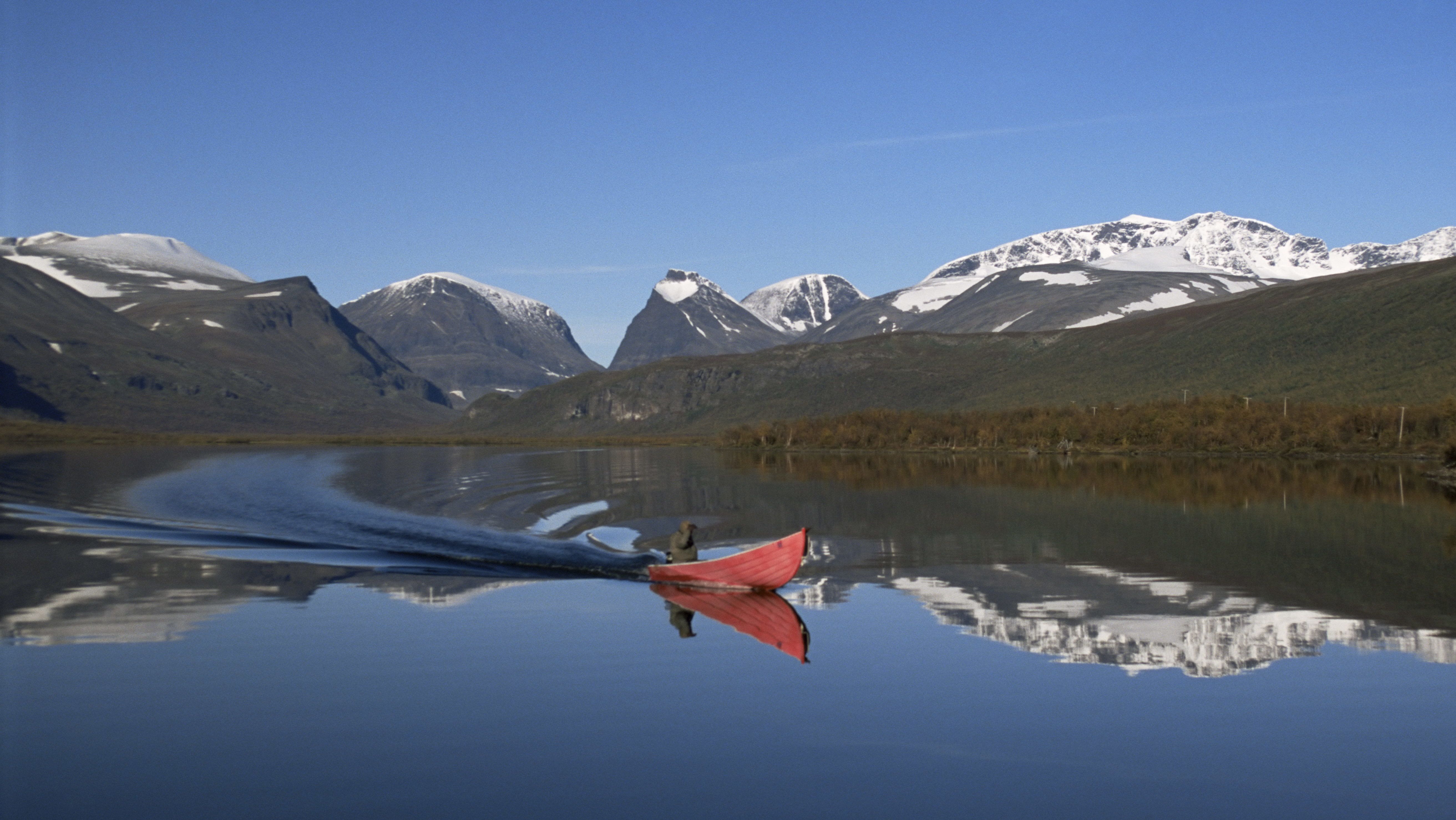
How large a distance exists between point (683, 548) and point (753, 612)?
19.2 ft

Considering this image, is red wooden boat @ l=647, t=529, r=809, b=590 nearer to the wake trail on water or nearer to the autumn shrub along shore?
the wake trail on water

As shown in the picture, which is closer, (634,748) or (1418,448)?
(634,748)

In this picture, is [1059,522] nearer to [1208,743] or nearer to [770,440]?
[1208,743]

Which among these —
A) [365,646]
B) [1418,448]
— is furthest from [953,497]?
[1418,448]

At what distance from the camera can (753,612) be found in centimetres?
3206

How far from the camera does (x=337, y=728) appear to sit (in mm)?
19906

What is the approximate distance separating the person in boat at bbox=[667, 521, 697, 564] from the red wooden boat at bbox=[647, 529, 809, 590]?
50 cm

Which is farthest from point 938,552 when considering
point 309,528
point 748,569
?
point 309,528

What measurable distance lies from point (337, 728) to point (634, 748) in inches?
196

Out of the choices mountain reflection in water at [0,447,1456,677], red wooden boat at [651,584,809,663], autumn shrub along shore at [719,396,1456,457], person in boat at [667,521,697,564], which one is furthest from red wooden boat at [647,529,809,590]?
autumn shrub along shore at [719,396,1456,457]

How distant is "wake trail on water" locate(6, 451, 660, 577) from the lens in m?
44.8

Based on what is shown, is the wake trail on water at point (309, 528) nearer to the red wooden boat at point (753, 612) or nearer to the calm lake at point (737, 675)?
the calm lake at point (737, 675)

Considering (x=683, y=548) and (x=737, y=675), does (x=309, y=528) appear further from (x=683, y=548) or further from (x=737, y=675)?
(x=737, y=675)

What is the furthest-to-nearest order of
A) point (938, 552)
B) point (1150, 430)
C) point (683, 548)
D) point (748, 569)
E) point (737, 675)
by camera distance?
point (1150, 430) < point (938, 552) < point (683, 548) < point (748, 569) < point (737, 675)
